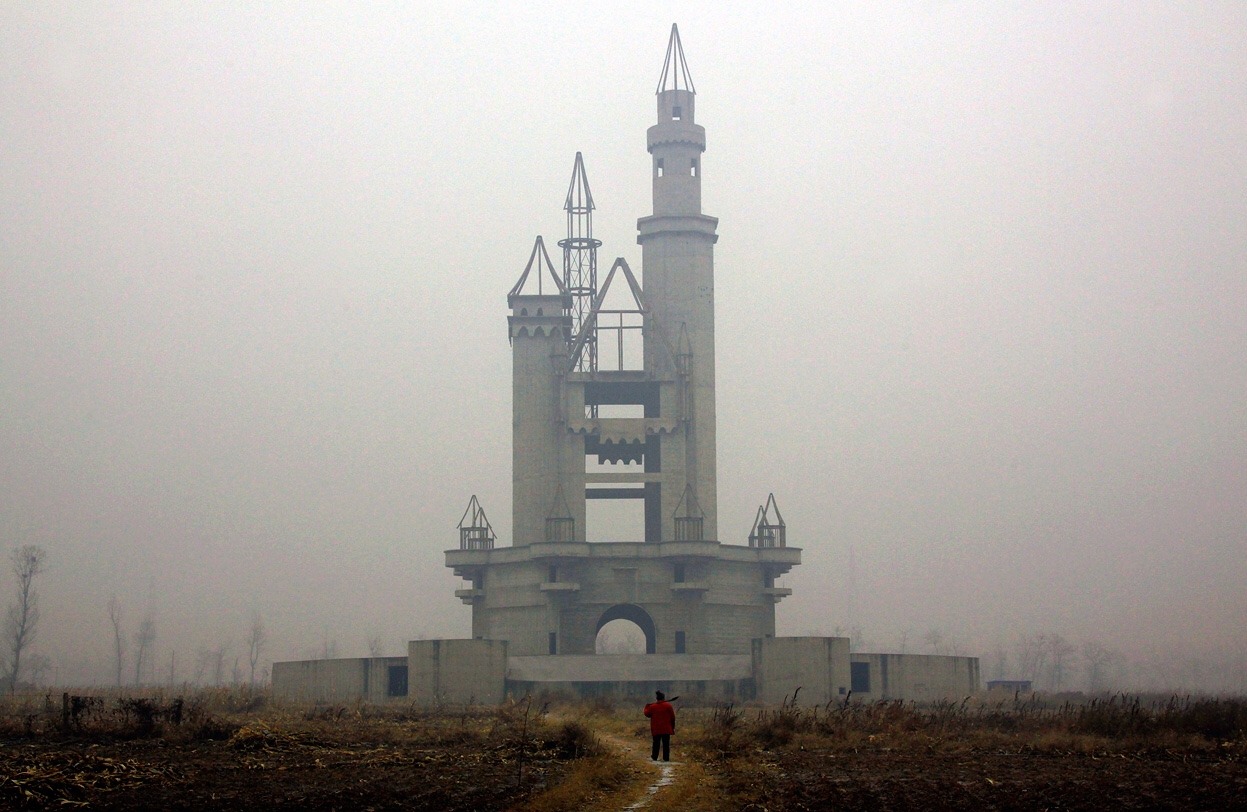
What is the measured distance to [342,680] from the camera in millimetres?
69438

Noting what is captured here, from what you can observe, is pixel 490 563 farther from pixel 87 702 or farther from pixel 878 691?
pixel 87 702

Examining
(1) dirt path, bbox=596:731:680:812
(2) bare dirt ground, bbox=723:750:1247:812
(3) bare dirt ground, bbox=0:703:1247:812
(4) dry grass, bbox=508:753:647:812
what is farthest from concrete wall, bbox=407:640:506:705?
(4) dry grass, bbox=508:753:647:812

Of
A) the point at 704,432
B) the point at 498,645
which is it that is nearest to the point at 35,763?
the point at 498,645

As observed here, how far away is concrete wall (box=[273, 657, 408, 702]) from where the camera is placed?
68.7m

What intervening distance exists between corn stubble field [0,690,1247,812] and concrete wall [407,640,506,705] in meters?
25.4

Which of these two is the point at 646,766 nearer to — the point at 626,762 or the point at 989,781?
the point at 626,762

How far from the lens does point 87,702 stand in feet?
111

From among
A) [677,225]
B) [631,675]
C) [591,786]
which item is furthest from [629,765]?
[677,225]

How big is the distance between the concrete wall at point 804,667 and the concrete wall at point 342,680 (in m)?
16.9

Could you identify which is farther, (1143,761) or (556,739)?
(556,739)

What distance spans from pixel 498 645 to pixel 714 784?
44607 mm

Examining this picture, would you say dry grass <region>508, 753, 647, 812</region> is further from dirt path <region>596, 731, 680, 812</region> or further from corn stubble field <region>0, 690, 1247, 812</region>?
dirt path <region>596, 731, 680, 812</region>

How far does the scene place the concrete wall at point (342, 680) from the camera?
68.7 meters

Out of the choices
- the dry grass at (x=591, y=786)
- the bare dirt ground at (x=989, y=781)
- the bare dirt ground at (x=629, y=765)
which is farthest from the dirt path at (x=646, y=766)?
the bare dirt ground at (x=989, y=781)
